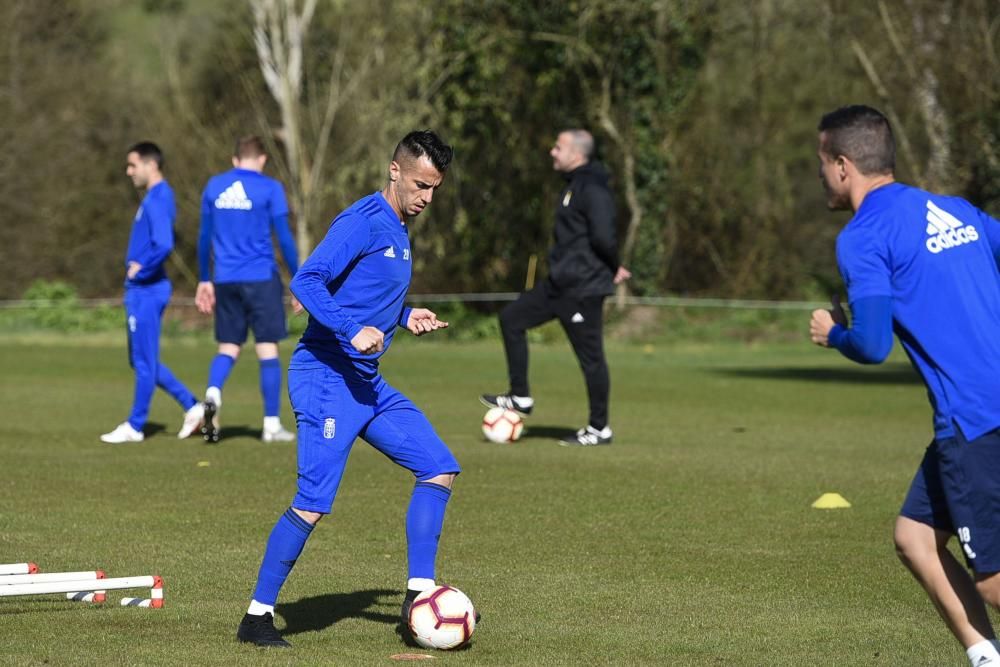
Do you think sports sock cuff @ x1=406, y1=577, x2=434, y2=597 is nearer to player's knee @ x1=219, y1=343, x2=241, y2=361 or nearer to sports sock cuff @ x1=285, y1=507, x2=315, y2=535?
sports sock cuff @ x1=285, y1=507, x2=315, y2=535

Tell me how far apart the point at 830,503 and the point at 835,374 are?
39.2 feet

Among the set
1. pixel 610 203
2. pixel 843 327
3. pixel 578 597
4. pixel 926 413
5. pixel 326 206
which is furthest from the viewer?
pixel 326 206

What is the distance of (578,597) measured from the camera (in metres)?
7.46

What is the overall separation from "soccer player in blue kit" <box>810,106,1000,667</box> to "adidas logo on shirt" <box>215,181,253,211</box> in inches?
338

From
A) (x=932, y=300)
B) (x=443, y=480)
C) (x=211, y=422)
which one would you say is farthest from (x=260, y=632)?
(x=211, y=422)

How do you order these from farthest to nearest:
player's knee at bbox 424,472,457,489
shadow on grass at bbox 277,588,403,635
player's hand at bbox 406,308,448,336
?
shadow on grass at bbox 277,588,403,635 < player's knee at bbox 424,472,457,489 < player's hand at bbox 406,308,448,336

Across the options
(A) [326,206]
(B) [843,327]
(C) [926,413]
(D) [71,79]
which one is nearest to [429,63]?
(A) [326,206]

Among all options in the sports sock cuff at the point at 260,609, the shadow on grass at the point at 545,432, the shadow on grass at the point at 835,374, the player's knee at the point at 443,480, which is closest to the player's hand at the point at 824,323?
the player's knee at the point at 443,480

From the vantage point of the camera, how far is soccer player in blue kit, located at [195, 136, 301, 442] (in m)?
13.4

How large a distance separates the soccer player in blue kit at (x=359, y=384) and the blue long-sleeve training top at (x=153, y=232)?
271 inches

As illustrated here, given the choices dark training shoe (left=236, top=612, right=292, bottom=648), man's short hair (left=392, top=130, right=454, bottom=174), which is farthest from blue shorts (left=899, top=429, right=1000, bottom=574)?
dark training shoe (left=236, top=612, right=292, bottom=648)

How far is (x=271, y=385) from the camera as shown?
13609mm

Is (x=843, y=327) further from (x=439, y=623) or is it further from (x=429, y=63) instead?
(x=429, y=63)

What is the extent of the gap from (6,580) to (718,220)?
89.2ft
